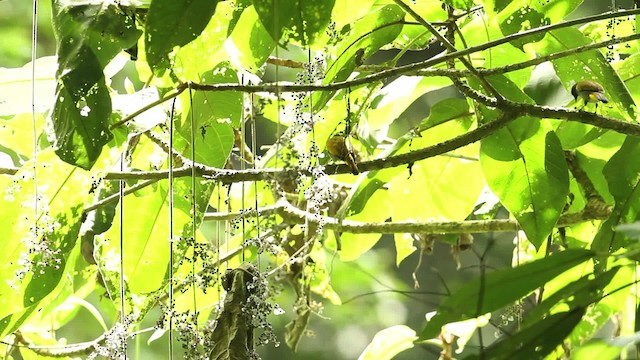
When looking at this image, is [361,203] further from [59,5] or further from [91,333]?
[91,333]

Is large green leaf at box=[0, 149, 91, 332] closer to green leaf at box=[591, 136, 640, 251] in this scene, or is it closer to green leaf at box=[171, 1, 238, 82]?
green leaf at box=[171, 1, 238, 82]

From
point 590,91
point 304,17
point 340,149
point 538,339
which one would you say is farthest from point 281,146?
point 538,339

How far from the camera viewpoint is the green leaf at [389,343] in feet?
3.17

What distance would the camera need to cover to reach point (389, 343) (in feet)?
3.20

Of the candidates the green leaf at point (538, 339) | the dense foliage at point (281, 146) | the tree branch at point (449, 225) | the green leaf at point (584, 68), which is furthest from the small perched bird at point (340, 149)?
the green leaf at point (538, 339)

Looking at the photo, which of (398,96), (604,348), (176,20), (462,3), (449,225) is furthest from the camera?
(398,96)

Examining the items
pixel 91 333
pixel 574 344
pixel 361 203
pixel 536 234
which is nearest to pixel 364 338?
pixel 91 333

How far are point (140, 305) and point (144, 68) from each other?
0.84ft

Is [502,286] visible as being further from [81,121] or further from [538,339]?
[81,121]

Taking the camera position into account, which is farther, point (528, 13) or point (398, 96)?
point (398, 96)

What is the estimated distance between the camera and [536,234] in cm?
67

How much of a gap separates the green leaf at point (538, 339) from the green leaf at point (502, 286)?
0.07ft

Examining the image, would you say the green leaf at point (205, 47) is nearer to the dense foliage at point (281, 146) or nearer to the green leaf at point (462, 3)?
the dense foliage at point (281, 146)

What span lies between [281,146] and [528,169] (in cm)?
23
